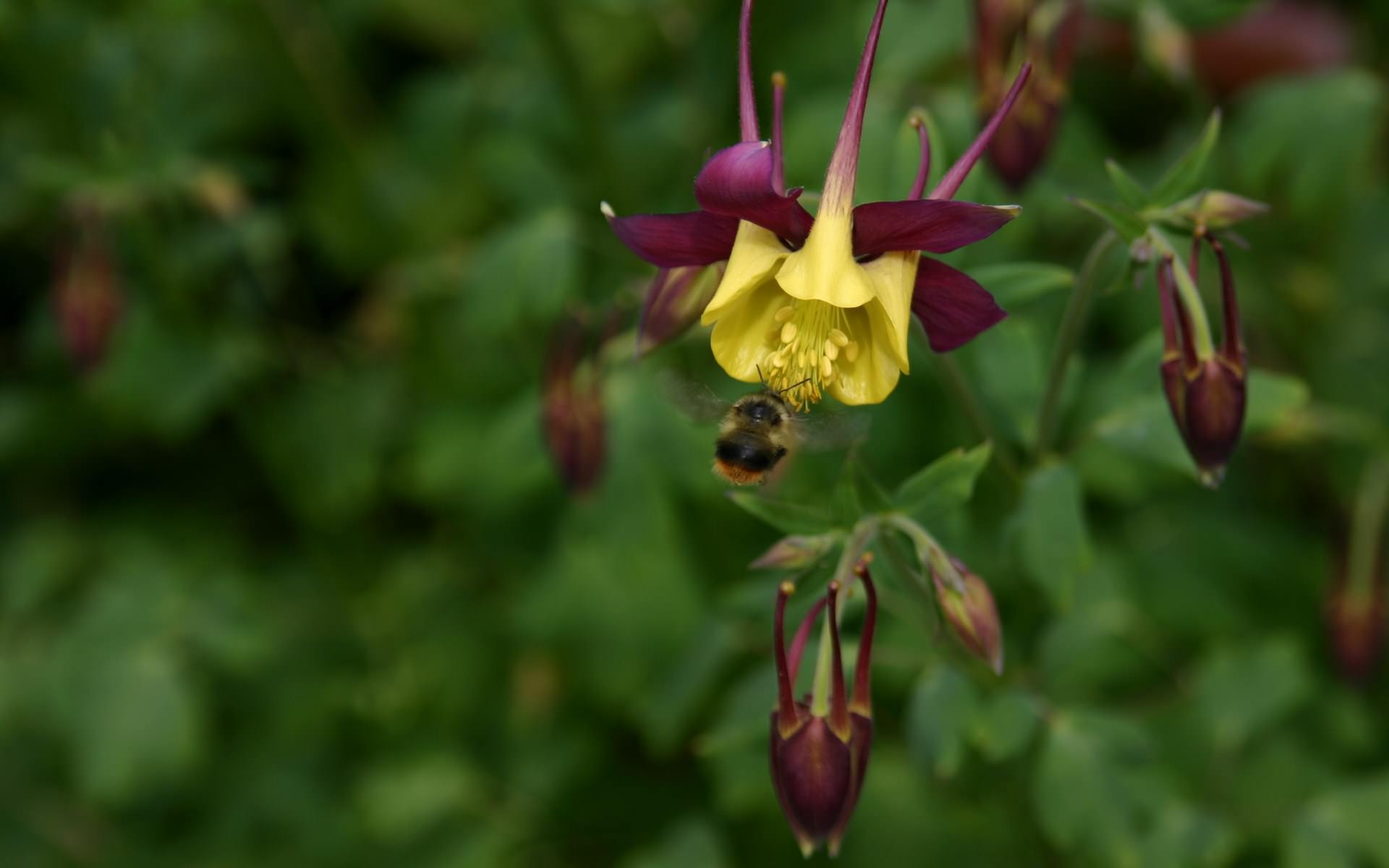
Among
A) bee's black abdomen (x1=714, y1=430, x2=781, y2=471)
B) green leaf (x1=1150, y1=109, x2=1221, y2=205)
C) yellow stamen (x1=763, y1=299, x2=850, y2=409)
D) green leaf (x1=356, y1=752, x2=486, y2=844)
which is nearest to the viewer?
yellow stamen (x1=763, y1=299, x2=850, y2=409)

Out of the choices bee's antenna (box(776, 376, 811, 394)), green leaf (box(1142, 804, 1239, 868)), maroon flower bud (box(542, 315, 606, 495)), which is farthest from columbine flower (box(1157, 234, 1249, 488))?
Answer: maroon flower bud (box(542, 315, 606, 495))

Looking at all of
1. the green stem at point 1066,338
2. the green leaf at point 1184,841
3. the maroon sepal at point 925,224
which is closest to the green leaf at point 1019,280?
the green stem at point 1066,338

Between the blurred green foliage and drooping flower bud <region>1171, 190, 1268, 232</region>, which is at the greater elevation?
the blurred green foliage

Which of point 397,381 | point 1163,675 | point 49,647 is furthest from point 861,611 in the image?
point 49,647

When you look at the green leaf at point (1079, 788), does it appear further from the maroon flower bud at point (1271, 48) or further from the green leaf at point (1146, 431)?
the maroon flower bud at point (1271, 48)

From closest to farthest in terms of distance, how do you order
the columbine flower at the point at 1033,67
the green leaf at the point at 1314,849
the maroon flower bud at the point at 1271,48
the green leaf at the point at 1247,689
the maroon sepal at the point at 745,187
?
the maroon sepal at the point at 745,187, the columbine flower at the point at 1033,67, the green leaf at the point at 1314,849, the green leaf at the point at 1247,689, the maroon flower bud at the point at 1271,48

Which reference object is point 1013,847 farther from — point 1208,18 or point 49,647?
point 49,647

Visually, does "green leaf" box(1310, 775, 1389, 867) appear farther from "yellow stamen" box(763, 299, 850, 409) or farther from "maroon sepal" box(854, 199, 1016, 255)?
"maroon sepal" box(854, 199, 1016, 255)
